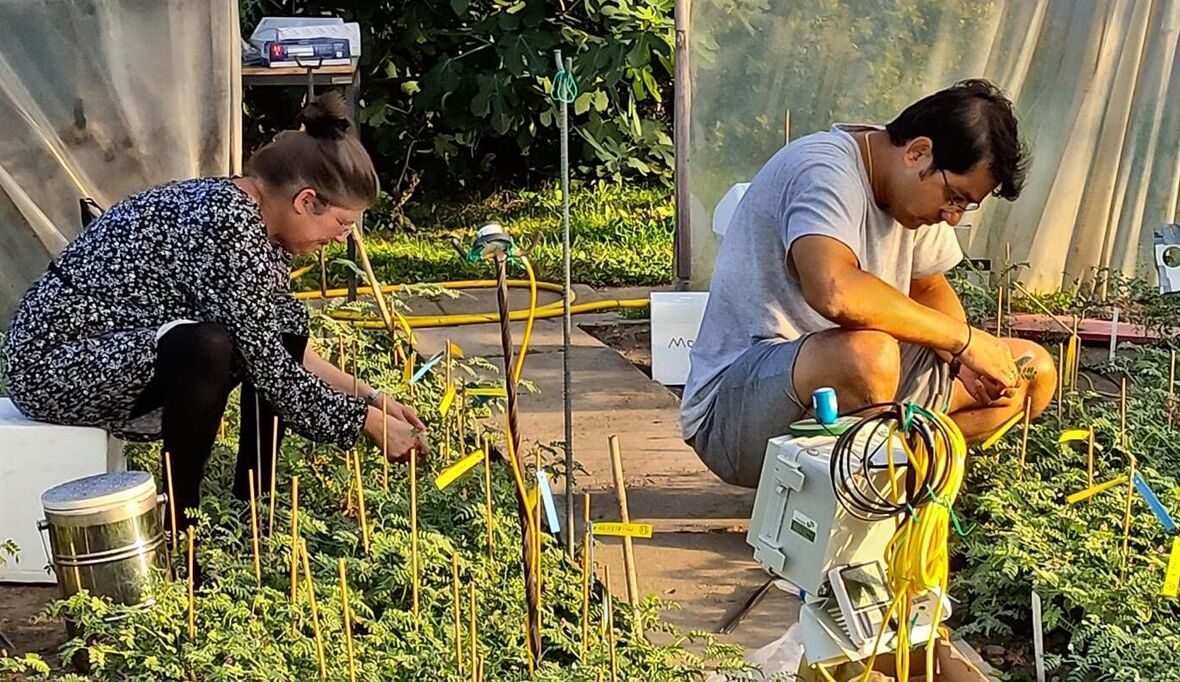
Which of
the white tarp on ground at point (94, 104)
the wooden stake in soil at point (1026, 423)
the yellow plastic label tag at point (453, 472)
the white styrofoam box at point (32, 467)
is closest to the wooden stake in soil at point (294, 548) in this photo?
the yellow plastic label tag at point (453, 472)

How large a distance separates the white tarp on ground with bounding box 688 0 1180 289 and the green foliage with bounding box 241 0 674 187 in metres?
→ 1.13

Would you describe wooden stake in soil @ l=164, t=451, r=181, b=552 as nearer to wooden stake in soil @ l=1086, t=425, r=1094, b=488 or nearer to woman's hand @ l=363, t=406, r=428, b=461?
woman's hand @ l=363, t=406, r=428, b=461

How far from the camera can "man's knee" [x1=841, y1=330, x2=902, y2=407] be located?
8.93 ft

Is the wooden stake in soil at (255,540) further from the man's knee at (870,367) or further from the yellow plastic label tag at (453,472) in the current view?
the man's knee at (870,367)

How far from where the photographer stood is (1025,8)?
503 centimetres

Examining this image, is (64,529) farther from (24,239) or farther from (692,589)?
(24,239)

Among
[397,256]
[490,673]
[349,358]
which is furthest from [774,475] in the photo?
[397,256]

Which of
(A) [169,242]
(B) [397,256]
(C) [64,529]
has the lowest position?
(B) [397,256]

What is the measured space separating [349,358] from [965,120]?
6.16ft

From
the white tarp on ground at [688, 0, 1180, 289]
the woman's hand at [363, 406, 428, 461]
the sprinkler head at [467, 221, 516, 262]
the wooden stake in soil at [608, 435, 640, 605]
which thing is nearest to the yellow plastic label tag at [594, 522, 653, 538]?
the wooden stake in soil at [608, 435, 640, 605]

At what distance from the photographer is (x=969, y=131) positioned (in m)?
2.68

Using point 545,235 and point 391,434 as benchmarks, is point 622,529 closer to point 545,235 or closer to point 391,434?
point 391,434

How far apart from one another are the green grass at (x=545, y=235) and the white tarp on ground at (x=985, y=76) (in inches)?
40.9

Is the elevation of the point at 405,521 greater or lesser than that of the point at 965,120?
lesser
